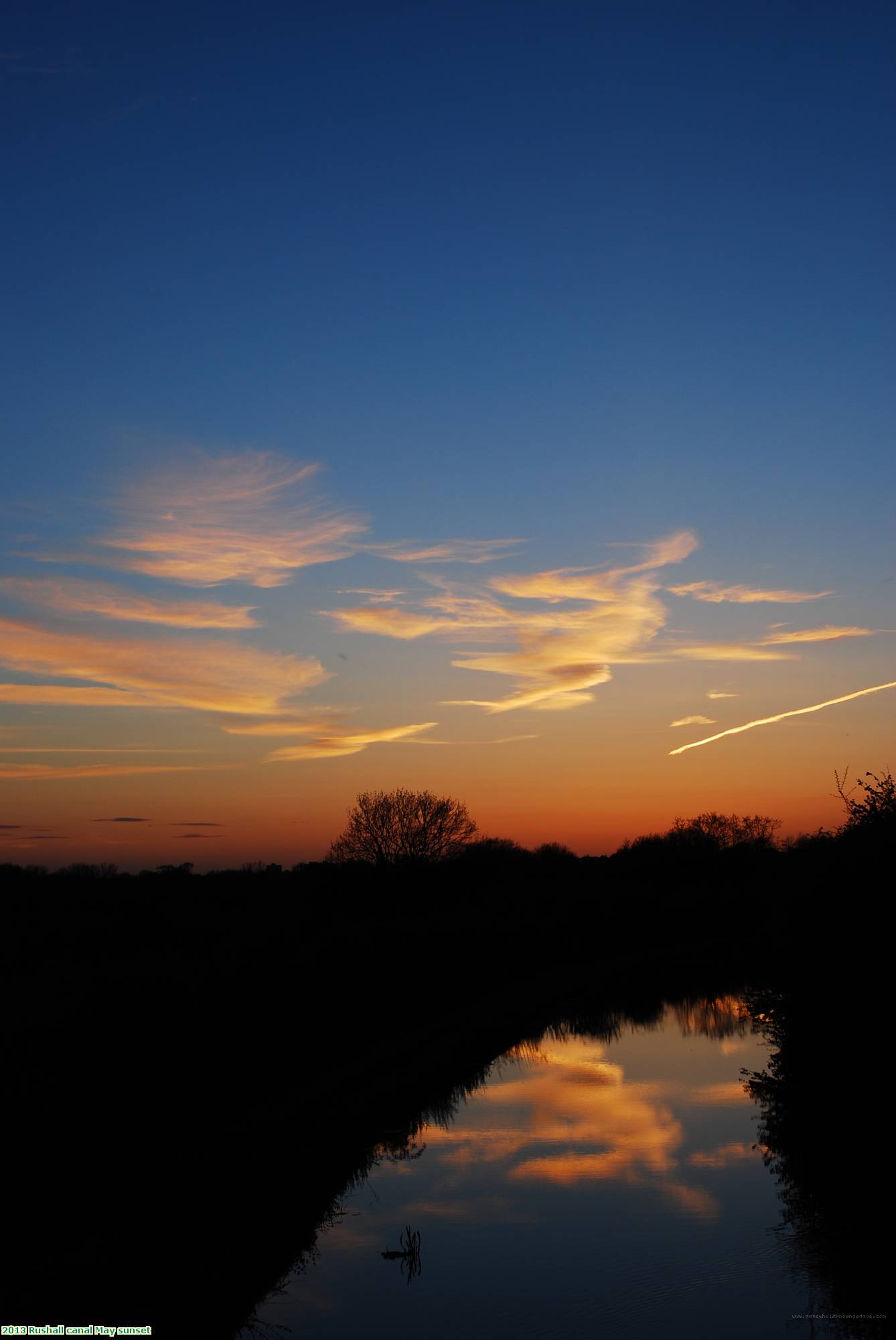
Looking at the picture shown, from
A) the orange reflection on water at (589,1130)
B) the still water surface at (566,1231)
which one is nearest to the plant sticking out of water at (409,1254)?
the still water surface at (566,1231)

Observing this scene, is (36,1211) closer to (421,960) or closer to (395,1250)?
(395,1250)

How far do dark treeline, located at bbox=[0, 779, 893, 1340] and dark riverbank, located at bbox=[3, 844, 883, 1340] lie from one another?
45mm

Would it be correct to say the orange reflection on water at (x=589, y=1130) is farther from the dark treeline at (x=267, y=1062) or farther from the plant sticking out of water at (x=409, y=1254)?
the plant sticking out of water at (x=409, y=1254)

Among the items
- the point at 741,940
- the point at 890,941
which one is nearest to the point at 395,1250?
the point at 890,941

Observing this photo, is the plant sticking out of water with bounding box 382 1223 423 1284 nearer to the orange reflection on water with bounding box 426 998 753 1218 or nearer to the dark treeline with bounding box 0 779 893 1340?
the dark treeline with bounding box 0 779 893 1340

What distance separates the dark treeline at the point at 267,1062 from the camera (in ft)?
36.3

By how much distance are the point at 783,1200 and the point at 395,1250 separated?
17.7 ft

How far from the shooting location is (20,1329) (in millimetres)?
9047

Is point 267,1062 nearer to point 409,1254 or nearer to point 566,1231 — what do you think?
point 409,1254

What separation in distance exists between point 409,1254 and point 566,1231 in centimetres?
212

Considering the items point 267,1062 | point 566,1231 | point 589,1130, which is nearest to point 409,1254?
point 566,1231

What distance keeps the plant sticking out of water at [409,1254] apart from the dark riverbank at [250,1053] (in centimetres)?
124

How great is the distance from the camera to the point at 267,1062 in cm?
1980

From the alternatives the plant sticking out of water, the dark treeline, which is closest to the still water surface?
the plant sticking out of water
